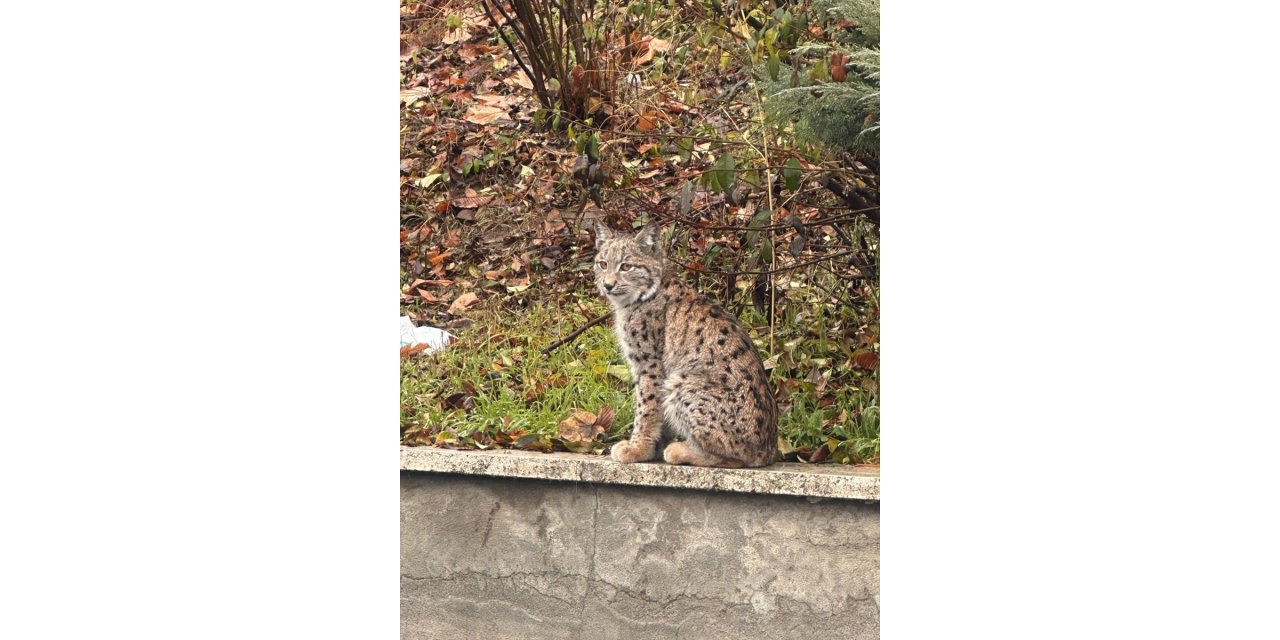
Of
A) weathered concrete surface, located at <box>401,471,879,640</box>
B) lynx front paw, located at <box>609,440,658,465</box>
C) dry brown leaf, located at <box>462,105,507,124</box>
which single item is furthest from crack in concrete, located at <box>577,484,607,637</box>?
dry brown leaf, located at <box>462,105,507,124</box>

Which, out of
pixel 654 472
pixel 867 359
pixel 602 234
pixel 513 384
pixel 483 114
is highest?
pixel 483 114

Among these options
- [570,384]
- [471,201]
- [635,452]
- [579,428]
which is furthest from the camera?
[471,201]

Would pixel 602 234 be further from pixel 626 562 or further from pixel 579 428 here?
pixel 626 562

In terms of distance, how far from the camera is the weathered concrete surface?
430cm

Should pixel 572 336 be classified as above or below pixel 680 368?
above

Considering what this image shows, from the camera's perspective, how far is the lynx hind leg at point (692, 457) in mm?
4414

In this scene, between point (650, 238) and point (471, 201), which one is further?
point (471, 201)

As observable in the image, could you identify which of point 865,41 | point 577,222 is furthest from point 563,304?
point 865,41

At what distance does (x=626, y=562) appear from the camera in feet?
15.0

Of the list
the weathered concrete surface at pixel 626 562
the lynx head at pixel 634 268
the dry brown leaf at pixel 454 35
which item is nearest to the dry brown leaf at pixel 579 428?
the weathered concrete surface at pixel 626 562

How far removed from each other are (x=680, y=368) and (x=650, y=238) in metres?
0.46

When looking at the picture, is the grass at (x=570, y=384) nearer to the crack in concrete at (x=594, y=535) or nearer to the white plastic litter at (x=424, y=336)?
the white plastic litter at (x=424, y=336)

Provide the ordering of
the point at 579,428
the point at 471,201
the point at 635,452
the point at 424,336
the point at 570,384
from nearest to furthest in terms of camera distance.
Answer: the point at 635,452, the point at 579,428, the point at 570,384, the point at 424,336, the point at 471,201

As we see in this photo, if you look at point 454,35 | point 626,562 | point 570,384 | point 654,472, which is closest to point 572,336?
point 570,384
